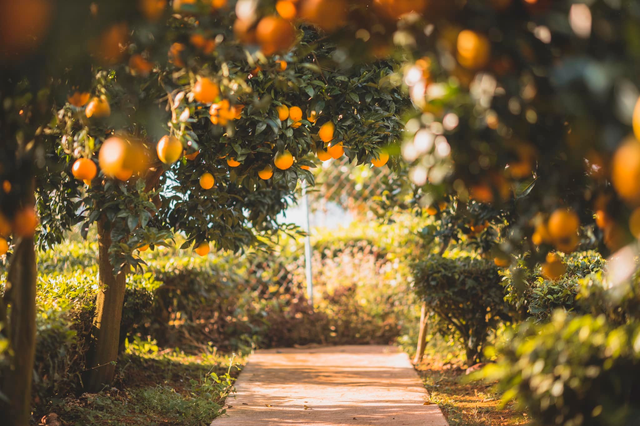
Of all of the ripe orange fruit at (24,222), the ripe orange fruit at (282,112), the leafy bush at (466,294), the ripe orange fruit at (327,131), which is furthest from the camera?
the leafy bush at (466,294)

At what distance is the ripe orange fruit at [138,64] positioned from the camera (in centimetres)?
162

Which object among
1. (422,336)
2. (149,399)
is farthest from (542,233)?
(422,336)

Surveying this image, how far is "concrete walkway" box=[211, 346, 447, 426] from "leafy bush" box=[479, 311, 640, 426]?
151 centimetres

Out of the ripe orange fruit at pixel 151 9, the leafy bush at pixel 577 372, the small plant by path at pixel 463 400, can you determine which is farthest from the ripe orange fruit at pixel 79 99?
the small plant by path at pixel 463 400

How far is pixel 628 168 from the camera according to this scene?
38.6 inches

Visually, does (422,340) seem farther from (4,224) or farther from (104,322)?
(4,224)

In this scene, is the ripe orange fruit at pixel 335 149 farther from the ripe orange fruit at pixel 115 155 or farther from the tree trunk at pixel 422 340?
the tree trunk at pixel 422 340

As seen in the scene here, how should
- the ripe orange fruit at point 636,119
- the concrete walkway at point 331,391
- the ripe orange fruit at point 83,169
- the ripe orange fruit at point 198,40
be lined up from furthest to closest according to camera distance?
the concrete walkway at point 331,391 → the ripe orange fruit at point 83,169 → the ripe orange fruit at point 198,40 → the ripe orange fruit at point 636,119

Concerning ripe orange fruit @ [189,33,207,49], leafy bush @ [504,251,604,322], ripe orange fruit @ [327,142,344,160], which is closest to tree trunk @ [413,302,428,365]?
leafy bush @ [504,251,604,322]

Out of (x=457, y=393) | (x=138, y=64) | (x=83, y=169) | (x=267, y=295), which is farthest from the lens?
(x=267, y=295)

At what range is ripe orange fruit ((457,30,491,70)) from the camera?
1.15m

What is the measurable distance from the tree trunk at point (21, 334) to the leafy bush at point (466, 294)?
2851 millimetres

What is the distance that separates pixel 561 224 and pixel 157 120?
118 cm

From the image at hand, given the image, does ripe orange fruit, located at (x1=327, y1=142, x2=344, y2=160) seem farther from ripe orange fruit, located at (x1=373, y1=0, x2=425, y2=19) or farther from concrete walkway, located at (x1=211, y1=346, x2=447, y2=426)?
concrete walkway, located at (x1=211, y1=346, x2=447, y2=426)
